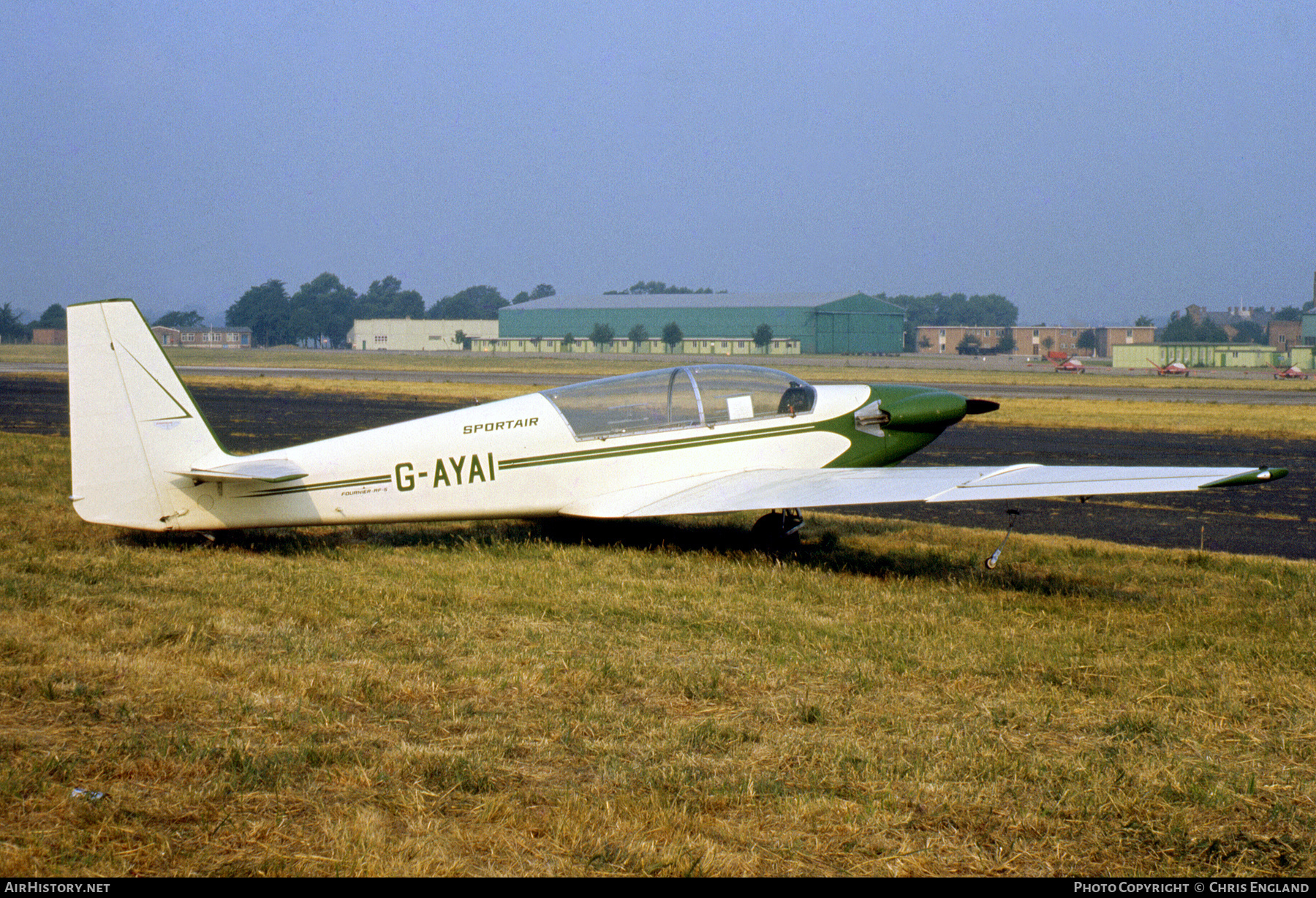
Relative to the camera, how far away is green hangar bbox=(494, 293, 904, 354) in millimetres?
119438

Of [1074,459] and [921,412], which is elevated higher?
[921,412]

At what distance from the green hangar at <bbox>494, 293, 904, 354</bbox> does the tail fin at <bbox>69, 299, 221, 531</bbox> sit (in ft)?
346

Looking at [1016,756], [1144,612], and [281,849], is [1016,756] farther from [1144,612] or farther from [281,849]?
[1144,612]

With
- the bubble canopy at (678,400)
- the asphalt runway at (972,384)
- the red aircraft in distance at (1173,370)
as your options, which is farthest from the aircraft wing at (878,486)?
the red aircraft in distance at (1173,370)

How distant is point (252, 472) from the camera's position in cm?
895

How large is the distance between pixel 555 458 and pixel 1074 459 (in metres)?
12.5

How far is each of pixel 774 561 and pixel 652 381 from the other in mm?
2159

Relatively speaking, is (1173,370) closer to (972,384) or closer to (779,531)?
(972,384)

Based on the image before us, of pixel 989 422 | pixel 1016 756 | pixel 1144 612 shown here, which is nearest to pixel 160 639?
pixel 1016 756

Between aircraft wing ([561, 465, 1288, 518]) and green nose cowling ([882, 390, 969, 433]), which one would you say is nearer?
aircraft wing ([561, 465, 1288, 518])

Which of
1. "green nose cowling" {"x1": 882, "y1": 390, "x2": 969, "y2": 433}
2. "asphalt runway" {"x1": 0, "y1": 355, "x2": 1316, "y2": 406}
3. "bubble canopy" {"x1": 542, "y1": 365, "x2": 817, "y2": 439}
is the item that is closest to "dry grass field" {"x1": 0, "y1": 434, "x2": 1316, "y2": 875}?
"bubble canopy" {"x1": 542, "y1": 365, "x2": 817, "y2": 439}

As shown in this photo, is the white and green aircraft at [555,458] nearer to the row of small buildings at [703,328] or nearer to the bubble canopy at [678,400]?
the bubble canopy at [678,400]

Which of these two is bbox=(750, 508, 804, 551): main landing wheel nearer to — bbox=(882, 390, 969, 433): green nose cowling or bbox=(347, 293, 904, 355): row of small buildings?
bbox=(882, 390, 969, 433): green nose cowling

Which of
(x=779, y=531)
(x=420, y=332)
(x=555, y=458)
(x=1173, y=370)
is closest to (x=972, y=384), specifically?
(x=1173, y=370)
